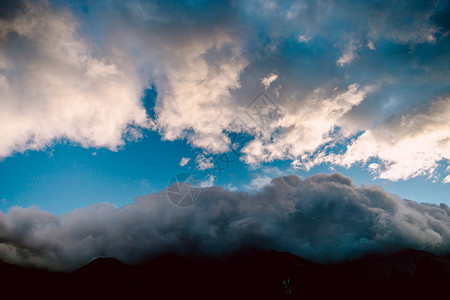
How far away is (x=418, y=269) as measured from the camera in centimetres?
7219

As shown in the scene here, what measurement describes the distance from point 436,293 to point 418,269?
29.5 feet

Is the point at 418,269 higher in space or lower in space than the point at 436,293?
higher

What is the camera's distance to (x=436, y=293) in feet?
227

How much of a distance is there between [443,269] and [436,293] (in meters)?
9.90

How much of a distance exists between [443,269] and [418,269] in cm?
762

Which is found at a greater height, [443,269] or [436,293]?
[443,269]

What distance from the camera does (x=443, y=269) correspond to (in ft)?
228
